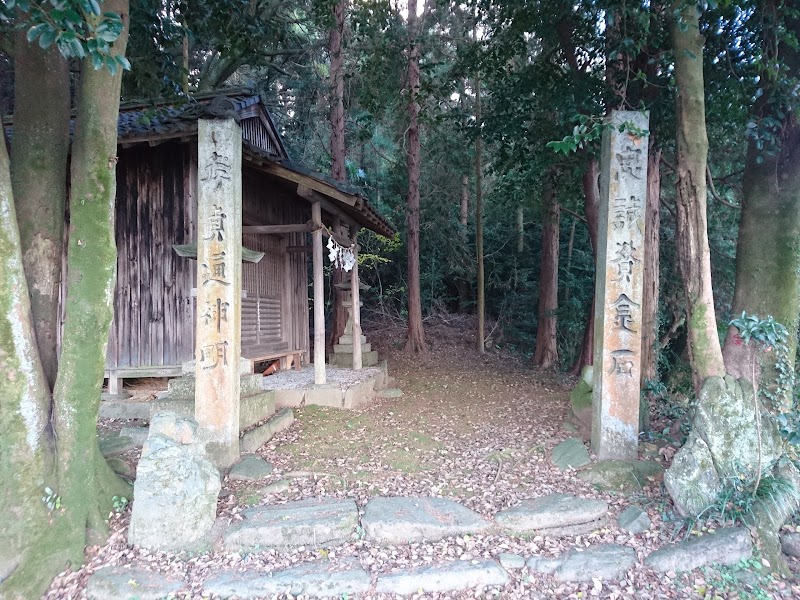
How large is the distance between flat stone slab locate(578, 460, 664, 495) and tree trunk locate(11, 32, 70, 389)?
17.5ft

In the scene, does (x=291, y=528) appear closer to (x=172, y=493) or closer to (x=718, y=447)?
(x=172, y=493)

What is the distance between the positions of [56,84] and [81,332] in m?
2.26

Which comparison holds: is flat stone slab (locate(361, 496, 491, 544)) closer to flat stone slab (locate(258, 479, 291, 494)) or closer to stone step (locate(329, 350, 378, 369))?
flat stone slab (locate(258, 479, 291, 494))

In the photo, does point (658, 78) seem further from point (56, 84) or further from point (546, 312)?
point (56, 84)

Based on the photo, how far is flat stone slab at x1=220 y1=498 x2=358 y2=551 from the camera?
4.15 metres

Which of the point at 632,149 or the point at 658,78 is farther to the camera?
the point at 658,78

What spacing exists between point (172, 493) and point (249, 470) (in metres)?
1.20

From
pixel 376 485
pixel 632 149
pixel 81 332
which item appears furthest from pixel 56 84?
pixel 632 149

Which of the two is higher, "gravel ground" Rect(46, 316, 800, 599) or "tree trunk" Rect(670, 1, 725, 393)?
"tree trunk" Rect(670, 1, 725, 393)

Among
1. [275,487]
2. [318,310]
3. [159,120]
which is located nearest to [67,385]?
[275,487]

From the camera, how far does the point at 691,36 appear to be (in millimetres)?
5184

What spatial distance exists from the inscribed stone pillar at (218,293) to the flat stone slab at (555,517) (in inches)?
118

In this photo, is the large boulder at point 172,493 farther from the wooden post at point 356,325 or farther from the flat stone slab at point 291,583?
the wooden post at point 356,325

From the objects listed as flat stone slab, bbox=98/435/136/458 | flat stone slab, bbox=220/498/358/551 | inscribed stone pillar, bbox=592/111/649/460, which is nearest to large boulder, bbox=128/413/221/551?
flat stone slab, bbox=220/498/358/551
